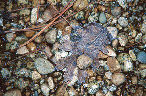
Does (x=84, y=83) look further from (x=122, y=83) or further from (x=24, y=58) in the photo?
(x=24, y=58)

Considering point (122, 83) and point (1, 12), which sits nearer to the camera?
point (122, 83)

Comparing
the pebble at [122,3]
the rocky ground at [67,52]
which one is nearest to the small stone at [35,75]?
the rocky ground at [67,52]

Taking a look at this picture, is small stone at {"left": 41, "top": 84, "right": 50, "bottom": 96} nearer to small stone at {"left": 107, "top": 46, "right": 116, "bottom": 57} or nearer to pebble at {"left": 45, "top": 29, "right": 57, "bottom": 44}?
pebble at {"left": 45, "top": 29, "right": 57, "bottom": 44}

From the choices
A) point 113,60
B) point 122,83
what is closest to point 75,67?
point 113,60

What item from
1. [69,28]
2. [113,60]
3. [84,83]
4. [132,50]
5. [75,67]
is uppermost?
[69,28]

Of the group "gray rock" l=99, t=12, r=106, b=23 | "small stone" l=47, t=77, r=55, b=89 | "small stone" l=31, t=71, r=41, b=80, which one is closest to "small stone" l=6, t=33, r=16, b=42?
"small stone" l=31, t=71, r=41, b=80

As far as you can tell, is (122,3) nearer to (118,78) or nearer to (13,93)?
(118,78)
